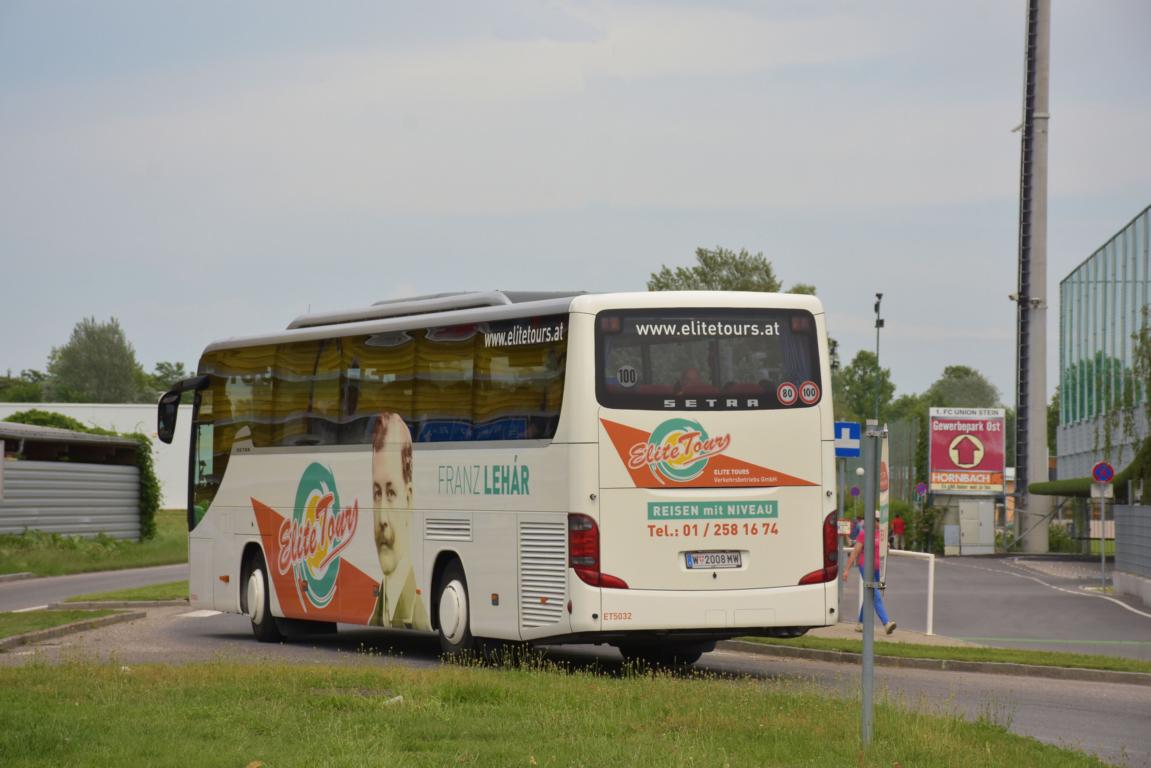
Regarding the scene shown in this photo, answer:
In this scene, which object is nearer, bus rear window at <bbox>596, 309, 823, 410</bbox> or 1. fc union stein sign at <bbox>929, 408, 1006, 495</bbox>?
bus rear window at <bbox>596, 309, 823, 410</bbox>

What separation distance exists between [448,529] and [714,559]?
319 centimetres

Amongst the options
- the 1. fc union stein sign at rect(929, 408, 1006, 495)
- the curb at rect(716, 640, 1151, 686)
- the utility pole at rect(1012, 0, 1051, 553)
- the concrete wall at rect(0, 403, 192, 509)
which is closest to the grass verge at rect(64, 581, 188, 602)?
the curb at rect(716, 640, 1151, 686)

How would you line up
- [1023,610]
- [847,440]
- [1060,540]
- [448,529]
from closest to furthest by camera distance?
[448,529] → [847,440] → [1023,610] → [1060,540]

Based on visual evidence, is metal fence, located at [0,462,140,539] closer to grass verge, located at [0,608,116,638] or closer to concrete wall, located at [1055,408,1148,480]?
grass verge, located at [0,608,116,638]

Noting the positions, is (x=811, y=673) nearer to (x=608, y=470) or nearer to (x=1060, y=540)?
(x=608, y=470)

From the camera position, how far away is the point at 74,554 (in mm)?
46812

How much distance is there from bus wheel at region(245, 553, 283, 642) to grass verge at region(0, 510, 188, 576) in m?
21.7

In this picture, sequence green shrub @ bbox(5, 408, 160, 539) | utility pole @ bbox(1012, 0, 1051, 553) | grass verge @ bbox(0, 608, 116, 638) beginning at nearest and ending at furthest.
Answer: grass verge @ bbox(0, 608, 116, 638), green shrub @ bbox(5, 408, 160, 539), utility pole @ bbox(1012, 0, 1051, 553)

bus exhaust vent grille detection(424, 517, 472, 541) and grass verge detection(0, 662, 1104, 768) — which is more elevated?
bus exhaust vent grille detection(424, 517, 472, 541)

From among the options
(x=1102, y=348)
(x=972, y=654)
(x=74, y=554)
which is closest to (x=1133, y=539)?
(x=972, y=654)

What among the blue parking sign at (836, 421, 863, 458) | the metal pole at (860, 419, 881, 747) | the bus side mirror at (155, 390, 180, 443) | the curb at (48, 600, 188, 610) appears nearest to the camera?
the metal pole at (860, 419, 881, 747)

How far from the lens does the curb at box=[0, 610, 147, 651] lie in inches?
821

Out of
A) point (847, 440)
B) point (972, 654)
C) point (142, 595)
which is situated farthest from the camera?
point (847, 440)

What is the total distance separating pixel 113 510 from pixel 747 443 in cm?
3980
